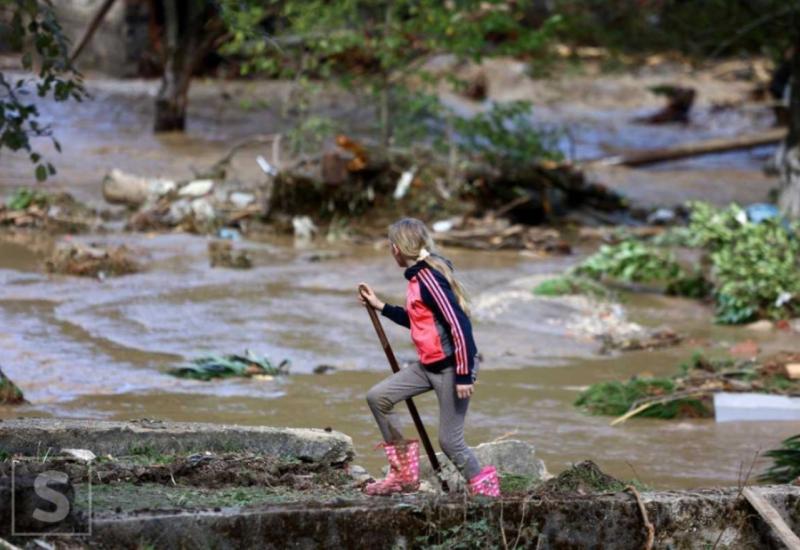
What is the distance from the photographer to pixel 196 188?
16.9 meters

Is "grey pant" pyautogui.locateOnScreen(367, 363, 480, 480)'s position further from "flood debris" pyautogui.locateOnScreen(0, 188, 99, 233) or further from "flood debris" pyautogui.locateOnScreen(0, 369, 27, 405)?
"flood debris" pyautogui.locateOnScreen(0, 188, 99, 233)

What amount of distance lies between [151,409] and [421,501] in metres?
3.95

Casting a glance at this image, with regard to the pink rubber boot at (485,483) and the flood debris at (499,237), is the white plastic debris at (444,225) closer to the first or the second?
the flood debris at (499,237)

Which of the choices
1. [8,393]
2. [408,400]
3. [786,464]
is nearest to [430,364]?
[408,400]

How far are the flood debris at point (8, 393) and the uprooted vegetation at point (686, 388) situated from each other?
4085 millimetres

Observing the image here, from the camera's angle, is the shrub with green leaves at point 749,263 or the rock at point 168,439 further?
the shrub with green leaves at point 749,263

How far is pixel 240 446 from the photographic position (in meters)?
6.52

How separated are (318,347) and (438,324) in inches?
214

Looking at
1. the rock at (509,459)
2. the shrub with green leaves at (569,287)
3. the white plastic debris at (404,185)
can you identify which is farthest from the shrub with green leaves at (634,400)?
the white plastic debris at (404,185)

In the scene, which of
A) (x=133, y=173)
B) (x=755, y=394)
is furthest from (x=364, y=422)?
(x=133, y=173)

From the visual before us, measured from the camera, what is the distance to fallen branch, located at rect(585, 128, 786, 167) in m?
22.8

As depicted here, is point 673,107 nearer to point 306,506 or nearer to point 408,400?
point 408,400

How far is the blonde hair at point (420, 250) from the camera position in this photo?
225 inches

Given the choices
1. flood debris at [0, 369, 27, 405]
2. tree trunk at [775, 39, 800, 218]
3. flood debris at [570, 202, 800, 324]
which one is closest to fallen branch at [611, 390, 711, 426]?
flood debris at [570, 202, 800, 324]
